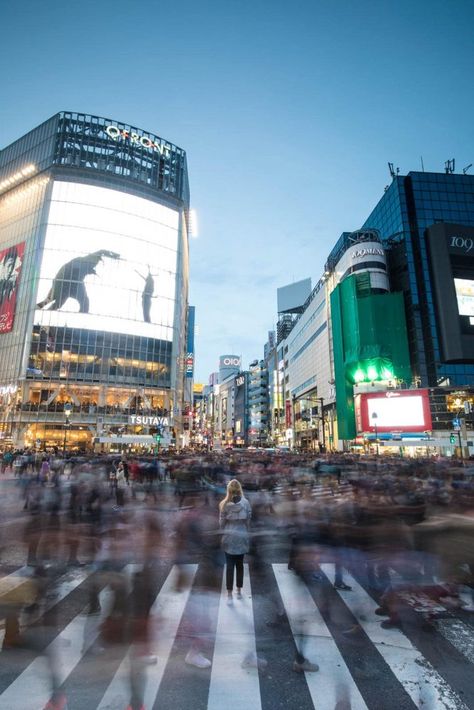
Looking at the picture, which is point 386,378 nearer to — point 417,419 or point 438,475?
point 417,419

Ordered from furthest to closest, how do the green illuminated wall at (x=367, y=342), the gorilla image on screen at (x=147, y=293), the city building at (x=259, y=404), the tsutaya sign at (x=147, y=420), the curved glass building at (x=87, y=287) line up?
the city building at (x=259, y=404) → the gorilla image on screen at (x=147, y=293) → the tsutaya sign at (x=147, y=420) → the curved glass building at (x=87, y=287) → the green illuminated wall at (x=367, y=342)

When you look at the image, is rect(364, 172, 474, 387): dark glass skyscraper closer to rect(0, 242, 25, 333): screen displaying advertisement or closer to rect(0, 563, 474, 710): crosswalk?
rect(0, 563, 474, 710): crosswalk

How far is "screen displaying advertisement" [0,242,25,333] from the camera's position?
228 ft

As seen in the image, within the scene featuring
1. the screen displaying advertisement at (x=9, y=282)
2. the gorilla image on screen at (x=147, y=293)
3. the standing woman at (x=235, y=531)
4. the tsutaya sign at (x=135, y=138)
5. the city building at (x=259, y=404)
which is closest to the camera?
the standing woman at (x=235, y=531)

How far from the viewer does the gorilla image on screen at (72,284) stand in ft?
219

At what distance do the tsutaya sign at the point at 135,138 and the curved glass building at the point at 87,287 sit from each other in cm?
22

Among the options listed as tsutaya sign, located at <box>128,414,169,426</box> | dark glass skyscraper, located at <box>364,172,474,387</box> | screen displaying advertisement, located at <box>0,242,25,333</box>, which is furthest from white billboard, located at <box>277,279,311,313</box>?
screen displaying advertisement, located at <box>0,242,25,333</box>

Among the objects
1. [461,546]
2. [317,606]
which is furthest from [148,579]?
[461,546]

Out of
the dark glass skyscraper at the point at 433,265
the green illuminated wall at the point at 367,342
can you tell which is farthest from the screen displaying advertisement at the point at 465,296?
the green illuminated wall at the point at 367,342

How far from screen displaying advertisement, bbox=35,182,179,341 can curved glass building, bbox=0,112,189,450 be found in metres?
0.20

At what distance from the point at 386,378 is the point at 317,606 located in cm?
5661

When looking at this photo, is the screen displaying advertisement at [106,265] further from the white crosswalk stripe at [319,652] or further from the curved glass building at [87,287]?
the white crosswalk stripe at [319,652]

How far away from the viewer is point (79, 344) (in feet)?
217

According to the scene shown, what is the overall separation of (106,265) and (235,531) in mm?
71043
